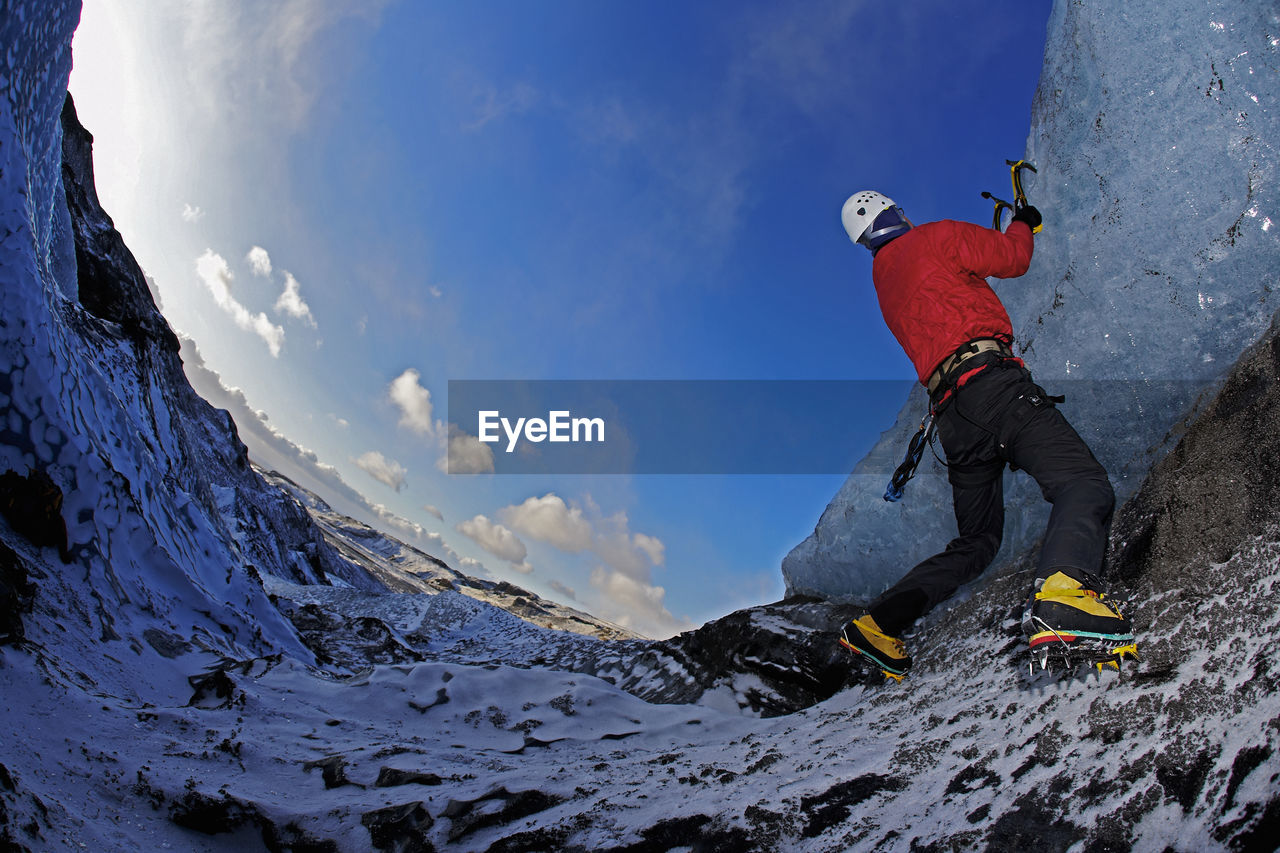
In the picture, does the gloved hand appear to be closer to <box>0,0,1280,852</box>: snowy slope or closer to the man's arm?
the man's arm

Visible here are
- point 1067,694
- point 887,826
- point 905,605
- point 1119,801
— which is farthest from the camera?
point 905,605

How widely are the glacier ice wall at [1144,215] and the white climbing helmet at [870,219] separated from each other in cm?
152

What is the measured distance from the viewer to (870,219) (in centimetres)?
441

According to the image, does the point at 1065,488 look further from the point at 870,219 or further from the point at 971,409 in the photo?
the point at 870,219

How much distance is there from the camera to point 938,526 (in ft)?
18.9

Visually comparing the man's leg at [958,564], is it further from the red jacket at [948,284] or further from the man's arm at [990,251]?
the man's arm at [990,251]

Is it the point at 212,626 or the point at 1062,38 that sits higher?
the point at 1062,38

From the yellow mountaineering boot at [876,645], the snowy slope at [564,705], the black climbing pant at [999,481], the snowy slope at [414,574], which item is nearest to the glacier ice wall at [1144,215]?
the snowy slope at [564,705]

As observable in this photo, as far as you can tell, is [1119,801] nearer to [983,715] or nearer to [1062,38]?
[983,715]

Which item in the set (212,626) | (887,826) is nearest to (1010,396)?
(887,826)

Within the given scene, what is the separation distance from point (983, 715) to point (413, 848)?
2696 millimetres

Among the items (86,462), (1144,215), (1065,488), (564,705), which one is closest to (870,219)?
(1144,215)

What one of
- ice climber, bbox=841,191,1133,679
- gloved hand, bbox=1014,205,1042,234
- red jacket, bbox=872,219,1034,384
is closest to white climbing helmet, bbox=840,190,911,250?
ice climber, bbox=841,191,1133,679

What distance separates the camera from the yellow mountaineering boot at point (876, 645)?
411cm
